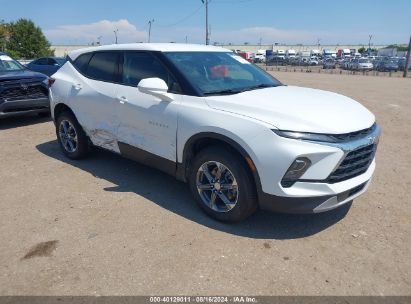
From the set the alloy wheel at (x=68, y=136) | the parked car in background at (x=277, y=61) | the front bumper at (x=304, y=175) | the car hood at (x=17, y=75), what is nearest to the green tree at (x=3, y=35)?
the parked car in background at (x=277, y=61)

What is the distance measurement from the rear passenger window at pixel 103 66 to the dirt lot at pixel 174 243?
4.55 ft

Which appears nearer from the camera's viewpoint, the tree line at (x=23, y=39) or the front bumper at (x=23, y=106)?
the front bumper at (x=23, y=106)

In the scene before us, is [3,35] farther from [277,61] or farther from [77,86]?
[77,86]

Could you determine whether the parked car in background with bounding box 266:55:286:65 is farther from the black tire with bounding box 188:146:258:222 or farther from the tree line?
the black tire with bounding box 188:146:258:222

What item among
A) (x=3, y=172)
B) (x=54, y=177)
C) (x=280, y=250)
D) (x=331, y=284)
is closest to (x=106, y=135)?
(x=54, y=177)

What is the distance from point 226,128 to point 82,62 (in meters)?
3.10

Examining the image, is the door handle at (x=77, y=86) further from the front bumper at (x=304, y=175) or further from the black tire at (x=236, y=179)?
the front bumper at (x=304, y=175)

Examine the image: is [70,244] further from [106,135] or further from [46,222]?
[106,135]

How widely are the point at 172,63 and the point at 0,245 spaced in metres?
2.54

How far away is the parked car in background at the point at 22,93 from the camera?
25.5 feet

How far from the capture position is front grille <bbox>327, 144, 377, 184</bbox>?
3.14 metres

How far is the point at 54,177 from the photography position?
5047 millimetres

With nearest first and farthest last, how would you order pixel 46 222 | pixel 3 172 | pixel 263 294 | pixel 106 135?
pixel 263 294
pixel 46 222
pixel 106 135
pixel 3 172

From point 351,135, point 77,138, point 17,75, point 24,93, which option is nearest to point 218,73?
point 351,135
